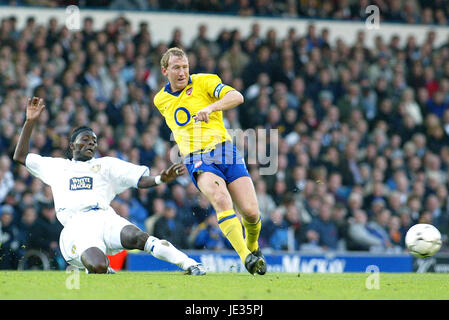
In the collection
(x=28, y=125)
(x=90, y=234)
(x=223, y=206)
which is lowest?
(x=90, y=234)

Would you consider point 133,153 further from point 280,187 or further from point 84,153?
point 84,153

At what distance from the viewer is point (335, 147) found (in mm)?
15570

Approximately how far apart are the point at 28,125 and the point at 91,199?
104 centimetres

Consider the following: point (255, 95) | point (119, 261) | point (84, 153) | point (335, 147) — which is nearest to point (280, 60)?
point (255, 95)

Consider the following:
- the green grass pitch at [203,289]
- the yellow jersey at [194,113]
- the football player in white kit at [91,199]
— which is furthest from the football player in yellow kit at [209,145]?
the green grass pitch at [203,289]

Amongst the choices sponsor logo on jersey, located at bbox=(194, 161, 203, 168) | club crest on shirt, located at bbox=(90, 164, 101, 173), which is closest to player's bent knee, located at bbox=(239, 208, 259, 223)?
sponsor logo on jersey, located at bbox=(194, 161, 203, 168)

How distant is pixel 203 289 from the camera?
21.1 feet

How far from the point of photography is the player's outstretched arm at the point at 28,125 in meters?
8.57

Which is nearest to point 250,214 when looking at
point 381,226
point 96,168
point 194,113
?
point 194,113

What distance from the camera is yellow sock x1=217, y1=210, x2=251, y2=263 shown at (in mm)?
7766

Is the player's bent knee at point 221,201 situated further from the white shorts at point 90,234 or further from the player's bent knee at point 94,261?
the player's bent knee at point 94,261

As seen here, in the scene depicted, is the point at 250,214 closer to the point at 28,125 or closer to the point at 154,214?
the point at 28,125

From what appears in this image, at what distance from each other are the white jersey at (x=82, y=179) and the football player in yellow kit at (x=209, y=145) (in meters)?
0.69

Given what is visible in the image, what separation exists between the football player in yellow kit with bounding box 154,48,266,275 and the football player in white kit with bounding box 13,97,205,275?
28cm
